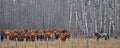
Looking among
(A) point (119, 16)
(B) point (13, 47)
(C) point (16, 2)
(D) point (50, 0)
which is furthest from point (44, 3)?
(B) point (13, 47)

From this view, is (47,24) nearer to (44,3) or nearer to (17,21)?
(17,21)

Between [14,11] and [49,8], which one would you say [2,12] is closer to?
[14,11]

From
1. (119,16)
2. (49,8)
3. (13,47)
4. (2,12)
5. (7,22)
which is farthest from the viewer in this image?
(49,8)

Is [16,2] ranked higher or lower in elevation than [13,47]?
higher

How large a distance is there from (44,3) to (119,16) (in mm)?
44792

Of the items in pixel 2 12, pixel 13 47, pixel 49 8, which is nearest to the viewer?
pixel 13 47

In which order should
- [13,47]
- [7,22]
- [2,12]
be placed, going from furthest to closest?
[2,12] < [7,22] < [13,47]

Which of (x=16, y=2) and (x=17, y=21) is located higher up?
(x=16, y=2)

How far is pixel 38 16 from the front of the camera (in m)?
84.3

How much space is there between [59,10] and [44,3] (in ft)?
31.5

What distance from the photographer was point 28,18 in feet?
263

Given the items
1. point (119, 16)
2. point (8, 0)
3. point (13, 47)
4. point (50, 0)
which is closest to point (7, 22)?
point (8, 0)

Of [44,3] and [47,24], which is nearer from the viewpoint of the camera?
[47,24]

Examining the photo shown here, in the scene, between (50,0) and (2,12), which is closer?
(2,12)
